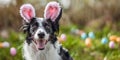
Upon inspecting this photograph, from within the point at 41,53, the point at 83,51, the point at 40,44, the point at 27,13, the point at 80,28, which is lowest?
the point at 80,28

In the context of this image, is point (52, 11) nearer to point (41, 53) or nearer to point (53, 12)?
point (53, 12)

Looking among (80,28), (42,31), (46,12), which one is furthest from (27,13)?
(80,28)

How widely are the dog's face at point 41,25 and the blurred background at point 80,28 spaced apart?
1.69 metres

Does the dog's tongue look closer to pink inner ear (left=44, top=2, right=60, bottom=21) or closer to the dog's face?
the dog's face

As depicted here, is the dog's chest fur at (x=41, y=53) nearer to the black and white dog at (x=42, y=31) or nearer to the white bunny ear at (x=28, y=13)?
the black and white dog at (x=42, y=31)

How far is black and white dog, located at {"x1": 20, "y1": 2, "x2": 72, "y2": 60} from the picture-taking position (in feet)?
15.4

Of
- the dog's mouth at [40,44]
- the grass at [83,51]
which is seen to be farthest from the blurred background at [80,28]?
the dog's mouth at [40,44]

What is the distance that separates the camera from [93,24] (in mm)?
10352

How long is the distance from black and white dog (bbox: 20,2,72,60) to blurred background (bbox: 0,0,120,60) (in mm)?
1686

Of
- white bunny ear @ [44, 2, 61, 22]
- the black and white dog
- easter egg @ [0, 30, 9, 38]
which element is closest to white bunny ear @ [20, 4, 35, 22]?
the black and white dog

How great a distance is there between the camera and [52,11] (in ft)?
16.3

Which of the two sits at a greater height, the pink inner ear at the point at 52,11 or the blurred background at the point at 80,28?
the pink inner ear at the point at 52,11

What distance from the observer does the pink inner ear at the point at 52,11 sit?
195 inches

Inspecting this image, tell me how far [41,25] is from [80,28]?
5717 millimetres
